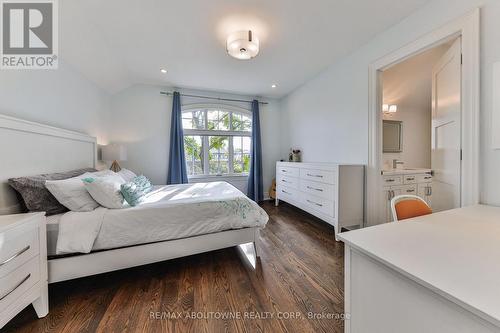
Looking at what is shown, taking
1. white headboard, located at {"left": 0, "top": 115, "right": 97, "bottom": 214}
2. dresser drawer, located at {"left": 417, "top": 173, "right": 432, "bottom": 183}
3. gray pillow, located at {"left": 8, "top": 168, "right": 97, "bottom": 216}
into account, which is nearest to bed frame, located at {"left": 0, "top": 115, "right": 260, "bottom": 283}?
white headboard, located at {"left": 0, "top": 115, "right": 97, "bottom": 214}

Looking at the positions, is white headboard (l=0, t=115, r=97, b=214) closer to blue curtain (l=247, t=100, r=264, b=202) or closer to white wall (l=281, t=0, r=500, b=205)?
blue curtain (l=247, t=100, r=264, b=202)

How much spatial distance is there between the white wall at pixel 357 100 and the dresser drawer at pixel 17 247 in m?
3.18

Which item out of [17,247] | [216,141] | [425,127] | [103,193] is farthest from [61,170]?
[425,127]

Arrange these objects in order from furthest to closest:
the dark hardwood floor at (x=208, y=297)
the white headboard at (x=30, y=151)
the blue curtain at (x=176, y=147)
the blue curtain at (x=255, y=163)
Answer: the blue curtain at (x=255, y=163), the blue curtain at (x=176, y=147), the white headboard at (x=30, y=151), the dark hardwood floor at (x=208, y=297)

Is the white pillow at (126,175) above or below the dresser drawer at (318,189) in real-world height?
above

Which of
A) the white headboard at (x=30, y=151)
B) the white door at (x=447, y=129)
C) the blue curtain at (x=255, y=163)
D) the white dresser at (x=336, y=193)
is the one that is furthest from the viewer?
the blue curtain at (x=255, y=163)

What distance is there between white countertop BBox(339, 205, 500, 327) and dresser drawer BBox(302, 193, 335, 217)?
142cm

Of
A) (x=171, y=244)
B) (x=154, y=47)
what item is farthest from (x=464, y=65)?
(x=154, y=47)

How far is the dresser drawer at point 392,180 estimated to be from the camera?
239 centimetres

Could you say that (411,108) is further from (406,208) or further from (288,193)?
(406,208)

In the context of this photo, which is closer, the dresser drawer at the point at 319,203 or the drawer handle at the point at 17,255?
the drawer handle at the point at 17,255

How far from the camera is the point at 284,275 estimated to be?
170cm

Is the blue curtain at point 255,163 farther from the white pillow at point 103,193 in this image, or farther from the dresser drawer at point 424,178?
the white pillow at point 103,193

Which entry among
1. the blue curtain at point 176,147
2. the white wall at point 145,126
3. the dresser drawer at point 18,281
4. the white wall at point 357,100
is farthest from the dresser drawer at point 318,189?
the dresser drawer at point 18,281
